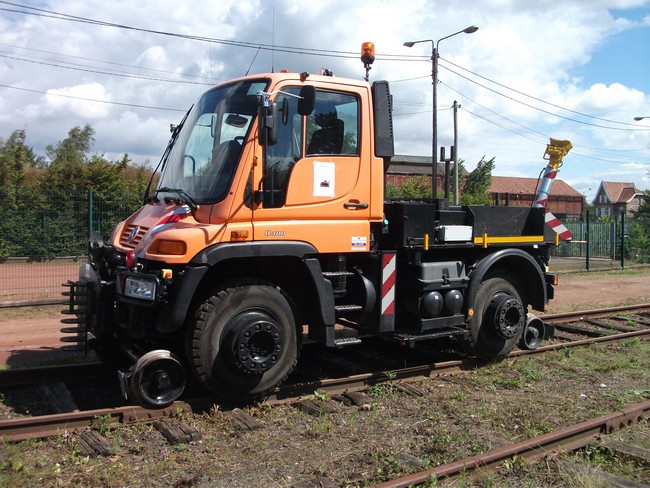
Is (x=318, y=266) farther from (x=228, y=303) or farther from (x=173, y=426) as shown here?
(x=173, y=426)

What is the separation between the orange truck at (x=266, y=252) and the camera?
17.0 feet

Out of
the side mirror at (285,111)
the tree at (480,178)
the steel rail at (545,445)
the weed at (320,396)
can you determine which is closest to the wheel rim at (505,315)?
the steel rail at (545,445)

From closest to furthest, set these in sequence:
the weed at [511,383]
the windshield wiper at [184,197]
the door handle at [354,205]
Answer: the windshield wiper at [184,197]
the door handle at [354,205]
the weed at [511,383]

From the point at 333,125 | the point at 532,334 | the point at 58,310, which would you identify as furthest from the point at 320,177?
the point at 58,310

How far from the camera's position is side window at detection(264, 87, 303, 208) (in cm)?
545

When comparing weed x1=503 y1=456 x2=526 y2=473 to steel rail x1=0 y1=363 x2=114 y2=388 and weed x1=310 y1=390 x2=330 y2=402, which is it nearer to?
weed x1=310 y1=390 x2=330 y2=402

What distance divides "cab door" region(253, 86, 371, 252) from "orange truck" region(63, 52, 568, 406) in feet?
0.04

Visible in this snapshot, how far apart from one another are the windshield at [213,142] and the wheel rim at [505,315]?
372 cm

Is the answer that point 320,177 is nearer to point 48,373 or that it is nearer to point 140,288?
point 140,288

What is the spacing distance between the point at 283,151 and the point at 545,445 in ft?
11.1

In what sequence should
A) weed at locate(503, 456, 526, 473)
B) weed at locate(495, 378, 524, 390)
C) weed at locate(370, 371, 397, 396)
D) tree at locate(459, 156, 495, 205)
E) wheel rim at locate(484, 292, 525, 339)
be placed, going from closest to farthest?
weed at locate(503, 456, 526, 473)
weed at locate(370, 371, 397, 396)
weed at locate(495, 378, 524, 390)
wheel rim at locate(484, 292, 525, 339)
tree at locate(459, 156, 495, 205)

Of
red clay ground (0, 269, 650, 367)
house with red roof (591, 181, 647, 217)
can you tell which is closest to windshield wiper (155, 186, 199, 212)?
red clay ground (0, 269, 650, 367)

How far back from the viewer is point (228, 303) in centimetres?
529

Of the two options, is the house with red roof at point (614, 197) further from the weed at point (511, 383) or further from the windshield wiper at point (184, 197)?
the windshield wiper at point (184, 197)
